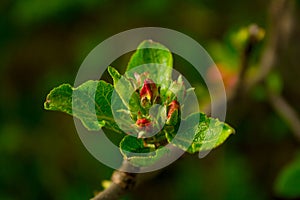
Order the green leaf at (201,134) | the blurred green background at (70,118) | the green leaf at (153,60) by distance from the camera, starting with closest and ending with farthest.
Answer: the green leaf at (201,134), the green leaf at (153,60), the blurred green background at (70,118)

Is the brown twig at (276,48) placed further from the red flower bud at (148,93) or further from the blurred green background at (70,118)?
the red flower bud at (148,93)

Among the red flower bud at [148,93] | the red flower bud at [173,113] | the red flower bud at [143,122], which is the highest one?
the red flower bud at [148,93]

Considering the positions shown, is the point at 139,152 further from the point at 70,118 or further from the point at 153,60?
the point at 70,118

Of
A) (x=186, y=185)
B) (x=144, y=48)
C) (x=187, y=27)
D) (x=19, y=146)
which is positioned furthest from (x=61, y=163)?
(x=144, y=48)

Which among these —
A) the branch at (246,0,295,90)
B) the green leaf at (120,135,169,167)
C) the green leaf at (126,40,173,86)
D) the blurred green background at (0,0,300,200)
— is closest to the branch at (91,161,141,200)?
the green leaf at (120,135,169,167)

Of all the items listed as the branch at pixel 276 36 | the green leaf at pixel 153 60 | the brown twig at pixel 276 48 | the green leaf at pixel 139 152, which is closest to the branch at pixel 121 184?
the green leaf at pixel 139 152

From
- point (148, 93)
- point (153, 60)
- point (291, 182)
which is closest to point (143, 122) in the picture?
point (148, 93)

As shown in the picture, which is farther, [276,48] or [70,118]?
[70,118]
